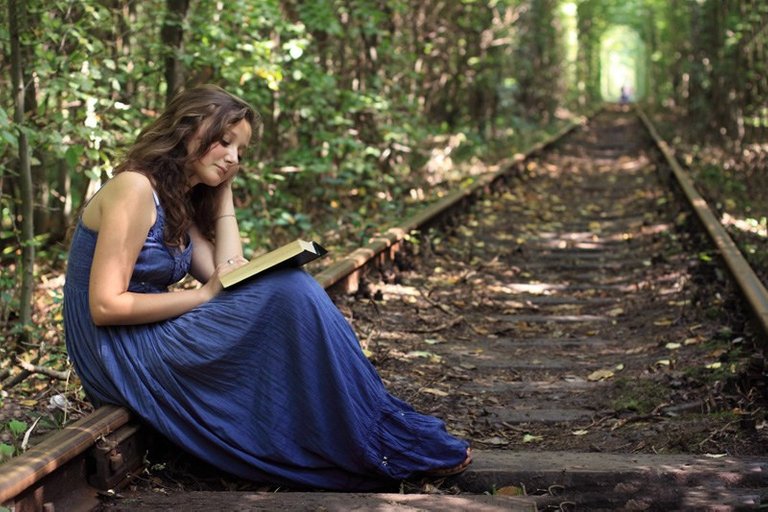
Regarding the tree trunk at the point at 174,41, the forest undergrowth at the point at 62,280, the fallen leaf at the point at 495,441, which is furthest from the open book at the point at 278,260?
the tree trunk at the point at 174,41

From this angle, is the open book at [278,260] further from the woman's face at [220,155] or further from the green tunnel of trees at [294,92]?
the green tunnel of trees at [294,92]

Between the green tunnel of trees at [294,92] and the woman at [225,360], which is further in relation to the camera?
the green tunnel of trees at [294,92]

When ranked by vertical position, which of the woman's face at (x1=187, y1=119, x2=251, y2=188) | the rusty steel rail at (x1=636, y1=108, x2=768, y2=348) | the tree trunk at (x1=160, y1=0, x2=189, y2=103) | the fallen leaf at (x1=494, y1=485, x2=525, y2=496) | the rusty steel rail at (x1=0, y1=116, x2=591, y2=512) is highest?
the tree trunk at (x1=160, y1=0, x2=189, y2=103)

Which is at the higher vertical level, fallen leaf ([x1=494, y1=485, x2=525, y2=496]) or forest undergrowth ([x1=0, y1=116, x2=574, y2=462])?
forest undergrowth ([x1=0, y1=116, x2=574, y2=462])

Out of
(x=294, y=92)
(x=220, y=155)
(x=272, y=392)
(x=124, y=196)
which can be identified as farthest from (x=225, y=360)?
(x=294, y=92)

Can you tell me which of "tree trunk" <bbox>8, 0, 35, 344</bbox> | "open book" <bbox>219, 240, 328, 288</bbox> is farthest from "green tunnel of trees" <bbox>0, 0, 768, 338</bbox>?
"open book" <bbox>219, 240, 328, 288</bbox>

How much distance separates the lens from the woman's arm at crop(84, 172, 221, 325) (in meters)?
3.08

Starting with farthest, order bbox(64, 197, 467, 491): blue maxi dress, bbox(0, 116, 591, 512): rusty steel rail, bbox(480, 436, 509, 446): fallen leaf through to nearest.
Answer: bbox(480, 436, 509, 446): fallen leaf
bbox(64, 197, 467, 491): blue maxi dress
bbox(0, 116, 591, 512): rusty steel rail

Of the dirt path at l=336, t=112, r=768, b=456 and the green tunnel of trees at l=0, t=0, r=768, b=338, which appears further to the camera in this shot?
the green tunnel of trees at l=0, t=0, r=768, b=338

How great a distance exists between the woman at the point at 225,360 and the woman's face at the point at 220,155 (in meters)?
0.03

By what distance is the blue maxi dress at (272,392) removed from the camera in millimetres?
3068

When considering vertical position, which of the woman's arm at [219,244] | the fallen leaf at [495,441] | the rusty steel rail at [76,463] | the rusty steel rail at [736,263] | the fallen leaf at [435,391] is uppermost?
the woman's arm at [219,244]

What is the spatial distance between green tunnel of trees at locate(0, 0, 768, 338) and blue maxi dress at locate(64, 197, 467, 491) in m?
1.21

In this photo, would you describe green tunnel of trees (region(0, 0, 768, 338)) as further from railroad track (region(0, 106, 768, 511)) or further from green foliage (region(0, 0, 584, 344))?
railroad track (region(0, 106, 768, 511))
